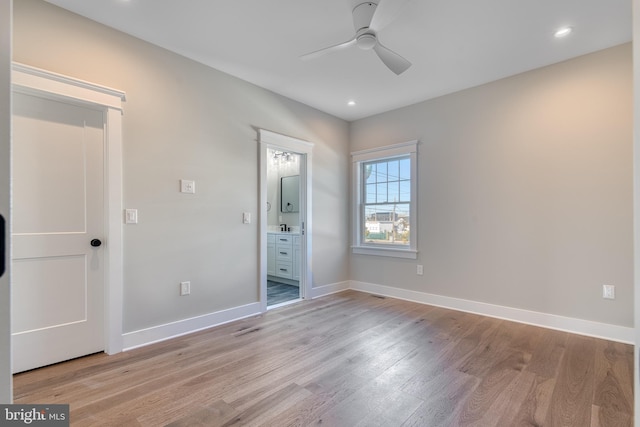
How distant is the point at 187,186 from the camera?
3.02 m

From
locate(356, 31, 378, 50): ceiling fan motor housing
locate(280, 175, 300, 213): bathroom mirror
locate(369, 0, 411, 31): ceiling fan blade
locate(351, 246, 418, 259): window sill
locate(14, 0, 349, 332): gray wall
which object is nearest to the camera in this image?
locate(369, 0, 411, 31): ceiling fan blade

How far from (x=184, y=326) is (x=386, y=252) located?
2795 mm

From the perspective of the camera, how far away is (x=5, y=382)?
1.59ft

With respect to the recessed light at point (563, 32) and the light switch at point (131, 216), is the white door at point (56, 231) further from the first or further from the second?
the recessed light at point (563, 32)

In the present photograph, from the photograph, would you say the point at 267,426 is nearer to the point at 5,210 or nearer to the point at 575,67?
the point at 5,210

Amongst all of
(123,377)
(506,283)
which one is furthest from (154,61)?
(506,283)

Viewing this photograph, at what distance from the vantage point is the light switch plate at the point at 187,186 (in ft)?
9.79

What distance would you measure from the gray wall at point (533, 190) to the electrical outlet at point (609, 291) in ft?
0.10

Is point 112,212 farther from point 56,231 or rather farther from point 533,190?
point 533,190

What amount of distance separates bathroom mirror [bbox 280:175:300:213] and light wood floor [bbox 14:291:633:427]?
9.44 feet

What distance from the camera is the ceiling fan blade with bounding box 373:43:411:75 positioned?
2.47m

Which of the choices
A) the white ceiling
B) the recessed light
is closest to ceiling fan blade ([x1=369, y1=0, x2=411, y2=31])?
the white ceiling

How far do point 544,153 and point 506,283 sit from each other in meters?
1.47

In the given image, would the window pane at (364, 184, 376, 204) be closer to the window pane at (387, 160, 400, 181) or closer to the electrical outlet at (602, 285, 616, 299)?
the window pane at (387, 160, 400, 181)
